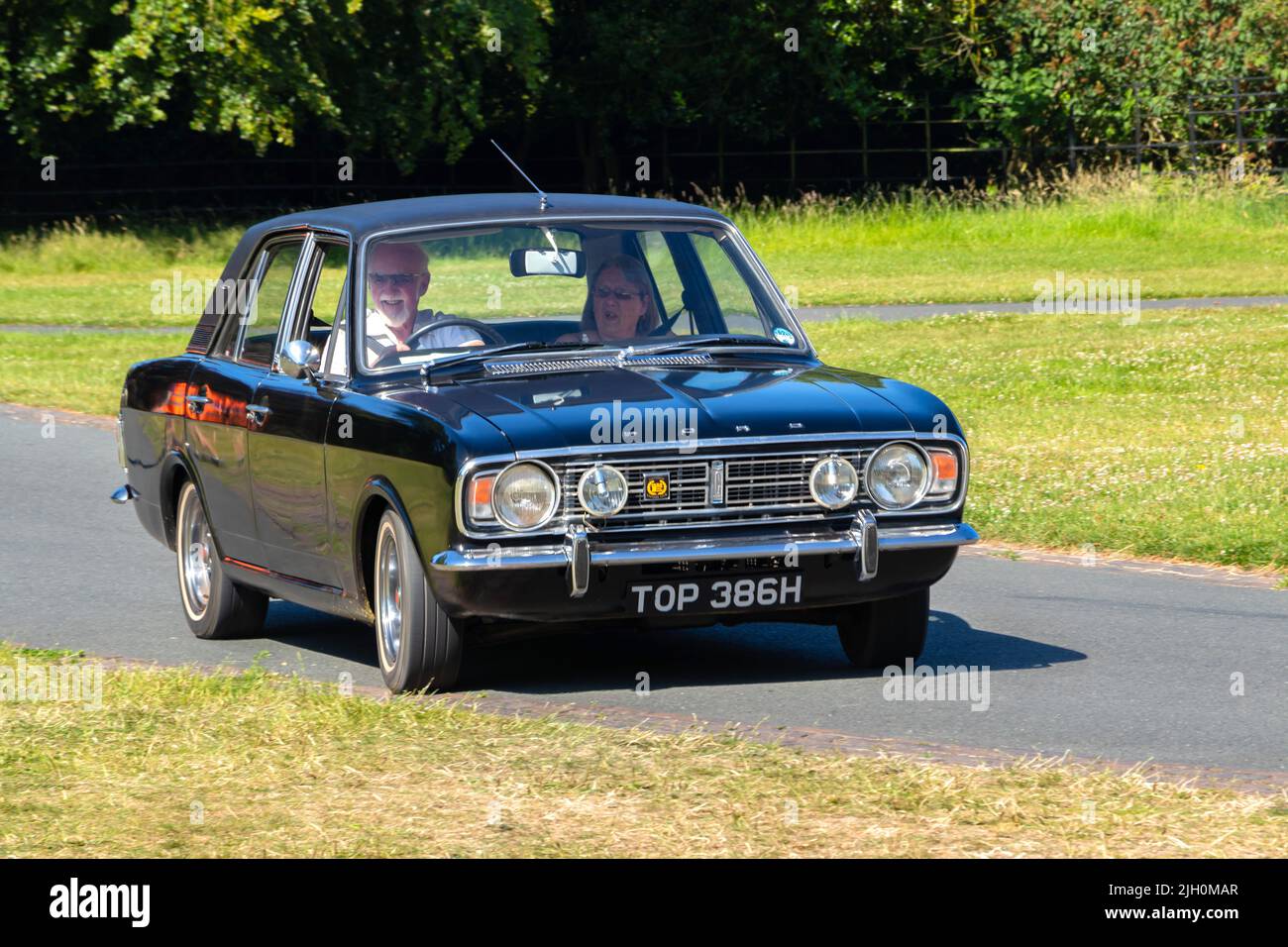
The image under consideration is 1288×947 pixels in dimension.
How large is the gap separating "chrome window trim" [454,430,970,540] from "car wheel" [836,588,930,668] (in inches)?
18.8

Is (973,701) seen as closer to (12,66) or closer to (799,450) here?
(799,450)

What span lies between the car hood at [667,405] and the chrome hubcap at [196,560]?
2111 millimetres

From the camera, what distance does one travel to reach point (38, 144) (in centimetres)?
3912

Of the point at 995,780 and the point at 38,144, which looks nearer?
the point at 995,780

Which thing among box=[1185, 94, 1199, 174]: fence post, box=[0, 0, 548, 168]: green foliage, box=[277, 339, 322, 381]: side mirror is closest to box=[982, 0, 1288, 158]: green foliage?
box=[1185, 94, 1199, 174]: fence post

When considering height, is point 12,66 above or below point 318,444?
above

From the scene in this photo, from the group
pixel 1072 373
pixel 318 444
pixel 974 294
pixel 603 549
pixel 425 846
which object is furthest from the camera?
pixel 974 294

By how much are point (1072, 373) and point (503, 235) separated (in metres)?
11.9

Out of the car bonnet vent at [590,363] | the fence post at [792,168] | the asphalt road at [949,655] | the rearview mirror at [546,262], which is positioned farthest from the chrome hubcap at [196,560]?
the fence post at [792,168]

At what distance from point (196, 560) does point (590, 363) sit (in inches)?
98.3

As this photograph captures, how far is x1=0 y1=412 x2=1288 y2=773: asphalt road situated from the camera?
7609 mm

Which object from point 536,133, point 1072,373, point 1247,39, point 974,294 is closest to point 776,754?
point 1072,373

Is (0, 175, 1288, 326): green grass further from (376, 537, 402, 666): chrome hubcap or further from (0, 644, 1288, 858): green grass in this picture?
(0, 644, 1288, 858): green grass

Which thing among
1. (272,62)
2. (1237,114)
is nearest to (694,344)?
(272,62)
